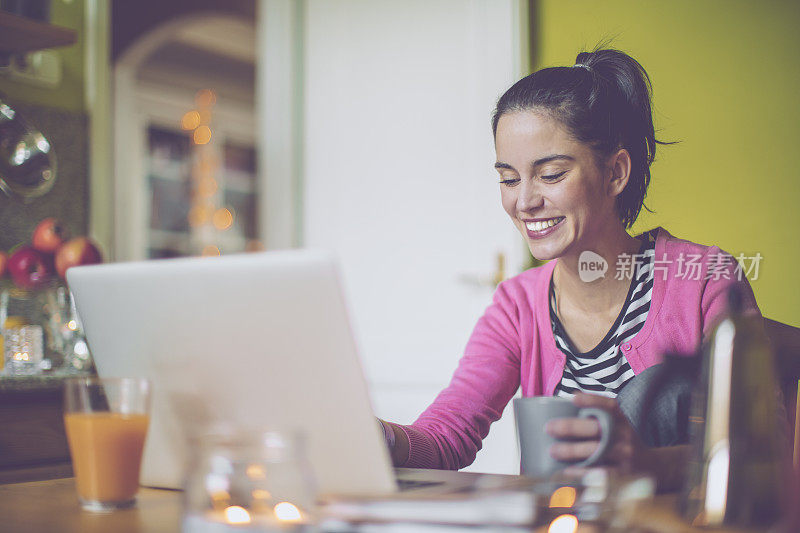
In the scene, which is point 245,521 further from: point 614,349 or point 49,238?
point 49,238

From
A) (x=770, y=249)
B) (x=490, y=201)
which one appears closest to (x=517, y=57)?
(x=490, y=201)

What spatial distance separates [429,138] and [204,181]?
3145 mm

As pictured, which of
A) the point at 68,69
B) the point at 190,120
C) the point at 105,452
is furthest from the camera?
the point at 190,120

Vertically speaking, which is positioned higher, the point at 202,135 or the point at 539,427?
the point at 202,135

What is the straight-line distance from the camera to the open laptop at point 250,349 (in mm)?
701

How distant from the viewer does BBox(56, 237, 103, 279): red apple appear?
1676 millimetres

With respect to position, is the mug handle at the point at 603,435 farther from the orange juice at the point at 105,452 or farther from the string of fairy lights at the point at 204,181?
the string of fairy lights at the point at 204,181

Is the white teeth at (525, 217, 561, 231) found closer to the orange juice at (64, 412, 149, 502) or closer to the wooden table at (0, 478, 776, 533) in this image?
the wooden table at (0, 478, 776, 533)

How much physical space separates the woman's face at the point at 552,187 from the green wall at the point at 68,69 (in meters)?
1.36

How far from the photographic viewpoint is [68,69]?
220 centimetres

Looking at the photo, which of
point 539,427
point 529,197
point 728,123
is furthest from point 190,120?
point 539,427

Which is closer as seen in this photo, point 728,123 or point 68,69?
point 728,123

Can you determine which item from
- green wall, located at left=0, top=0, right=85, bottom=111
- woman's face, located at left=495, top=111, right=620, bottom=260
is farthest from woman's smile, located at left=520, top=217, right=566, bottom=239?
green wall, located at left=0, top=0, right=85, bottom=111

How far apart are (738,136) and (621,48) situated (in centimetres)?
26
